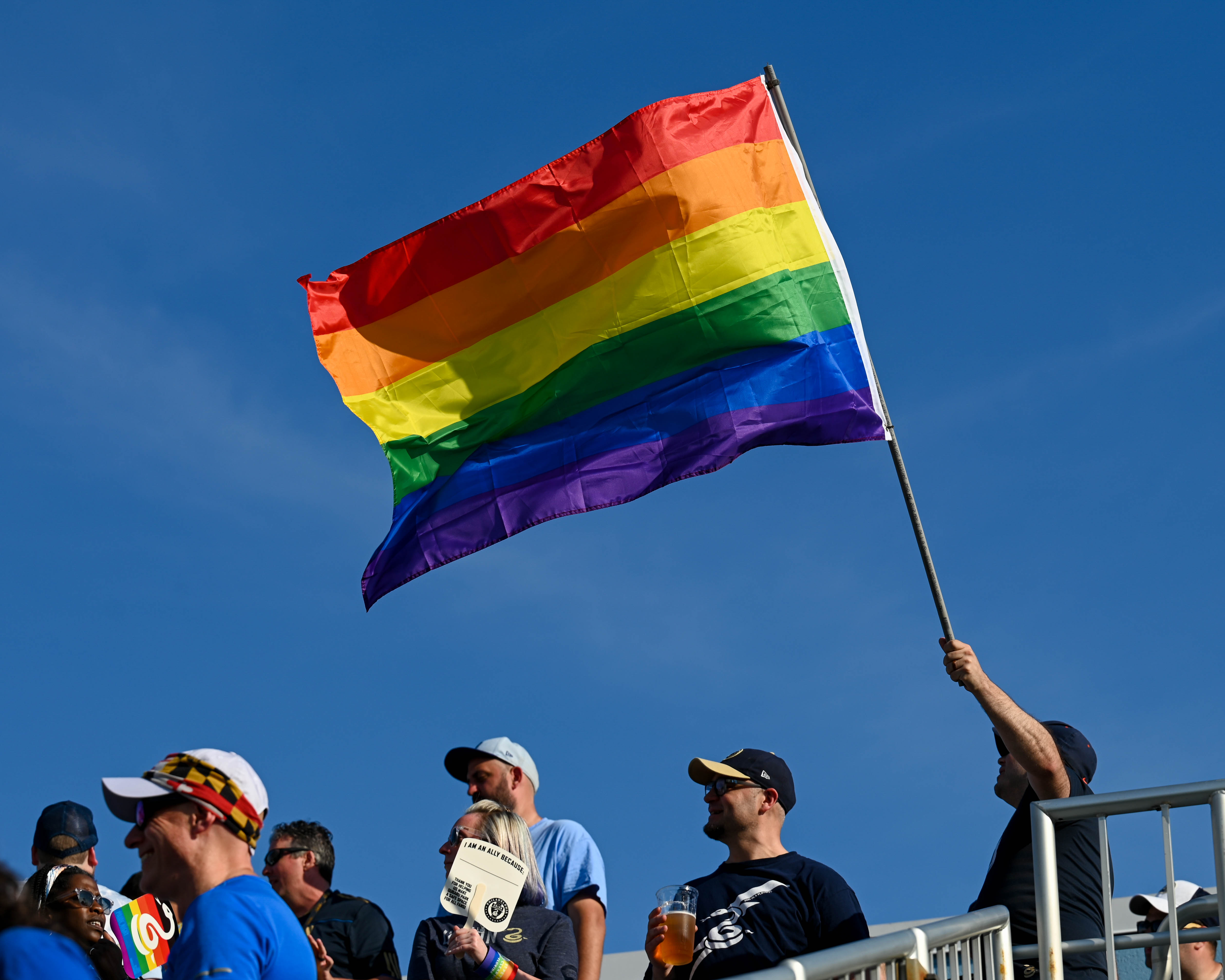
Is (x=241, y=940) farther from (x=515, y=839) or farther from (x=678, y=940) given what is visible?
(x=515, y=839)

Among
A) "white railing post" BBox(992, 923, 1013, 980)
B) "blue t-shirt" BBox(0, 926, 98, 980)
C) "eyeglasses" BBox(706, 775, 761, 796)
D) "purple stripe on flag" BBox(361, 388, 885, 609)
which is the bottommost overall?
"blue t-shirt" BBox(0, 926, 98, 980)

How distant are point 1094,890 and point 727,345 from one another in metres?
3.24

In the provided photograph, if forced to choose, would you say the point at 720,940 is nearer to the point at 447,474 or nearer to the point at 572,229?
the point at 447,474

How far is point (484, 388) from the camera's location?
8.39m

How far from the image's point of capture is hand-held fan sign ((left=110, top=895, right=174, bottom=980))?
20.2ft

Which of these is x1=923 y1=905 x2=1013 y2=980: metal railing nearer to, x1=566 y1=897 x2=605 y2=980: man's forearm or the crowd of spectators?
the crowd of spectators

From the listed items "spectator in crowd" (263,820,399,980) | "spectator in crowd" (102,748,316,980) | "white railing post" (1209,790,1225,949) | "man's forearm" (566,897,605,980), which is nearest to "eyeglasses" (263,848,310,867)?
"spectator in crowd" (263,820,399,980)

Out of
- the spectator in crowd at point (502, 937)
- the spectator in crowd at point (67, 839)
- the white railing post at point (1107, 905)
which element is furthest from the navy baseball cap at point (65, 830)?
the white railing post at point (1107, 905)

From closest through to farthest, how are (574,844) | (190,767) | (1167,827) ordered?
(190,767) → (1167,827) → (574,844)

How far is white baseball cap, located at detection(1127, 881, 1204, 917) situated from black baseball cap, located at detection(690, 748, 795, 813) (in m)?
1.76

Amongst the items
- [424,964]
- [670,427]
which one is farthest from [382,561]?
[424,964]

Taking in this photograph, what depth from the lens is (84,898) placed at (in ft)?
19.8

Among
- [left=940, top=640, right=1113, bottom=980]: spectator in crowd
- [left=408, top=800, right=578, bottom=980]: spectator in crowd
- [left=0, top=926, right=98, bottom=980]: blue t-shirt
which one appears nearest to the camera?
[left=0, top=926, right=98, bottom=980]: blue t-shirt

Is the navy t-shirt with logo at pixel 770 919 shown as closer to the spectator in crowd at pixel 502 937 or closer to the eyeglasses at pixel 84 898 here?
the spectator in crowd at pixel 502 937
